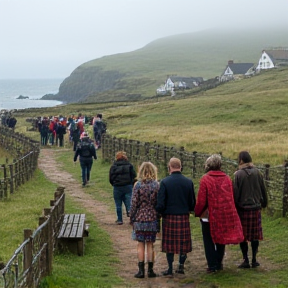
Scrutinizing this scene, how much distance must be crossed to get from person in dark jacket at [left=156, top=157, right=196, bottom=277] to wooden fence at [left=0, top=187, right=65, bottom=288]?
1.79 m

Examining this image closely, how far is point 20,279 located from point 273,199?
8116 mm

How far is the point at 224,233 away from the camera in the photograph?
353 inches

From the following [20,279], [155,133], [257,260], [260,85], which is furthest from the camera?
[260,85]

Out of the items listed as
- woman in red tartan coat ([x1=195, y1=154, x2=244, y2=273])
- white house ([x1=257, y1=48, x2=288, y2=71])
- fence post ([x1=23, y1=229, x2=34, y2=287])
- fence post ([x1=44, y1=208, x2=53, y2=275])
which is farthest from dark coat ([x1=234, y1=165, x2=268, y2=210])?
white house ([x1=257, y1=48, x2=288, y2=71])

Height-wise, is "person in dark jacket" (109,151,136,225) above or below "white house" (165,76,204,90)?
below

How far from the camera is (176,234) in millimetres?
9055

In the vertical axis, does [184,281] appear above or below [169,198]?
below

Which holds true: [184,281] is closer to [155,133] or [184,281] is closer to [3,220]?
[3,220]

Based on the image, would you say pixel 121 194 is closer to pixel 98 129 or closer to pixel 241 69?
pixel 98 129

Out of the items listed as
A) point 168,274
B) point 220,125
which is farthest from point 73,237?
point 220,125

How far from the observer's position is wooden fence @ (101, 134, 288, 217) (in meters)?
13.4

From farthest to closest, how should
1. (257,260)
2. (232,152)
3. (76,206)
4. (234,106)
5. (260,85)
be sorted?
(260,85) → (234,106) → (232,152) → (76,206) → (257,260)

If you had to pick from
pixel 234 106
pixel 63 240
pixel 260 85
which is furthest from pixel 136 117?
pixel 63 240

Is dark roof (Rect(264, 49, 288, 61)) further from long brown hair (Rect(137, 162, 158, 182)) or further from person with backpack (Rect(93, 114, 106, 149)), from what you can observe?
long brown hair (Rect(137, 162, 158, 182))
